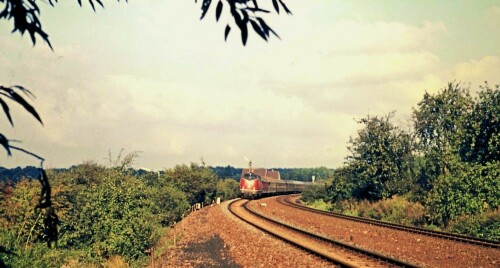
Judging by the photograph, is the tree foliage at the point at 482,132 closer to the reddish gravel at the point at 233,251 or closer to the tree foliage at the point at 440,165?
the tree foliage at the point at 440,165

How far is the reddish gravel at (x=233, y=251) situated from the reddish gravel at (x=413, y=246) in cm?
353

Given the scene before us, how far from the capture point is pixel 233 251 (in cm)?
1853

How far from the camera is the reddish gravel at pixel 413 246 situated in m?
15.1

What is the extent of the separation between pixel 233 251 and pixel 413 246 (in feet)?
23.9

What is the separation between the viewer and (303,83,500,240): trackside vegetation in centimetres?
2409

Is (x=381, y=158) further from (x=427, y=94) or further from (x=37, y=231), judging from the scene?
(x=37, y=231)

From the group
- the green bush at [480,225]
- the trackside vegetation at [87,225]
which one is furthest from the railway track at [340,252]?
the green bush at [480,225]

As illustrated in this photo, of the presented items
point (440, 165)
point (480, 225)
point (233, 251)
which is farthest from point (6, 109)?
point (440, 165)

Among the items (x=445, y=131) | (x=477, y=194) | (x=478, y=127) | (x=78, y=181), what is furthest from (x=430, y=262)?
(x=445, y=131)

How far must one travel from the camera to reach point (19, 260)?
1623 cm

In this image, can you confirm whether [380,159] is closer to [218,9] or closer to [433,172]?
[433,172]

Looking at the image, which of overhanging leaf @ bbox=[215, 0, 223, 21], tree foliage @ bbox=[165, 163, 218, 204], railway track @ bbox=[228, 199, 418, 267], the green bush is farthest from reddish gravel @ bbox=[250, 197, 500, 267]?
tree foliage @ bbox=[165, 163, 218, 204]

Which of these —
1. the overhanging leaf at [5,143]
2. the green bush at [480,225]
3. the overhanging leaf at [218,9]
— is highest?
the overhanging leaf at [218,9]

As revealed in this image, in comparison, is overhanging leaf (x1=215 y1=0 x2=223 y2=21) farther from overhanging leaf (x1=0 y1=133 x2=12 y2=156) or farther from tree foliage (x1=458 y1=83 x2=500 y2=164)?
tree foliage (x1=458 y1=83 x2=500 y2=164)
